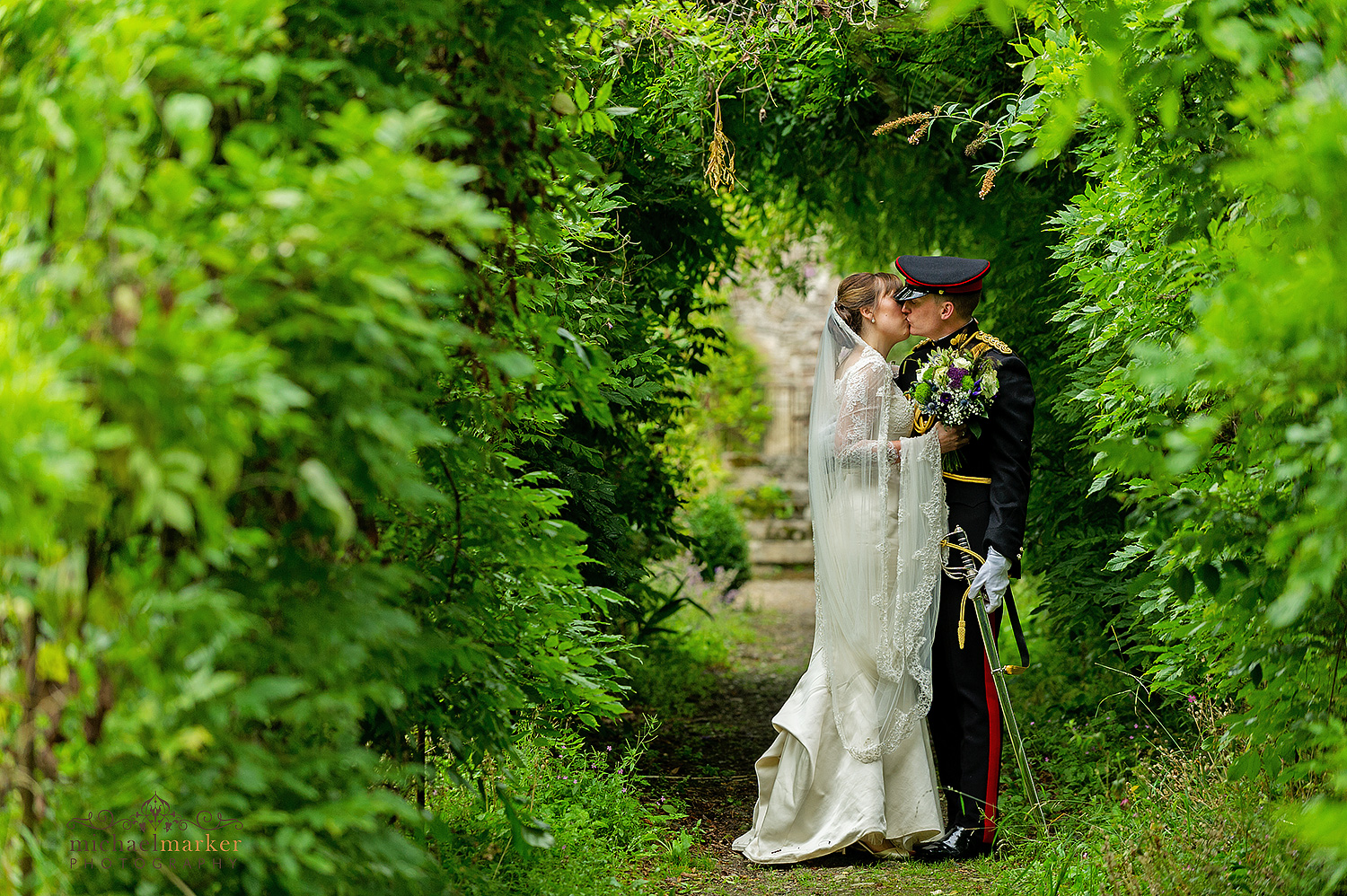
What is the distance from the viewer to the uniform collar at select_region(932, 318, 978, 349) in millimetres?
4254

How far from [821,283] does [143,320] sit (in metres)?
16.7

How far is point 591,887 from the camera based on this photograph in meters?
3.20

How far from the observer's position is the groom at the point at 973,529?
3975 mm

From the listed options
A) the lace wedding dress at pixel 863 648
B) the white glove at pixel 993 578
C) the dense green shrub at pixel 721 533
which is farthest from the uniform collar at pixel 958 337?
the dense green shrub at pixel 721 533

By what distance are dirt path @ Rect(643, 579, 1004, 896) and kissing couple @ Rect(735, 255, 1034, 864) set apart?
0.38 ft

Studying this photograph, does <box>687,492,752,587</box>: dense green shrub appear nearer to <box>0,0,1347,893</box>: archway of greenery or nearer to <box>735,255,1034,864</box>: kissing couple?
<box>735,255,1034,864</box>: kissing couple

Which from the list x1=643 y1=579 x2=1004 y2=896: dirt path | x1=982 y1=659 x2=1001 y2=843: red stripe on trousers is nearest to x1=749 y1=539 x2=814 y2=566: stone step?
x1=643 y1=579 x2=1004 y2=896: dirt path

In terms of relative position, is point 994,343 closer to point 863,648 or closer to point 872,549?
point 872,549

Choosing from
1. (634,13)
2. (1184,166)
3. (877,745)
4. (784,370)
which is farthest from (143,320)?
(784,370)

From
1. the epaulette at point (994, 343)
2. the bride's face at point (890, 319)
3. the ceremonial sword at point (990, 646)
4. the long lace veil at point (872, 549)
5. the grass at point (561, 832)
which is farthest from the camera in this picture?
the bride's face at point (890, 319)

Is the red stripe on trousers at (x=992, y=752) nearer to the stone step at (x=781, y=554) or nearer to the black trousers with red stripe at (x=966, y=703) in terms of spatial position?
the black trousers with red stripe at (x=966, y=703)

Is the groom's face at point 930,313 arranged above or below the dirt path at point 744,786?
above

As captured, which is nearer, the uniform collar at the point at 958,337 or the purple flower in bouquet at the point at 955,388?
the purple flower in bouquet at the point at 955,388

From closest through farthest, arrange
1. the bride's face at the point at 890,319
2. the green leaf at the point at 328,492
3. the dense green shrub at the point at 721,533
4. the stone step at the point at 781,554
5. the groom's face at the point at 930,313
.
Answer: the green leaf at the point at 328,492 < the groom's face at the point at 930,313 < the bride's face at the point at 890,319 < the dense green shrub at the point at 721,533 < the stone step at the point at 781,554
